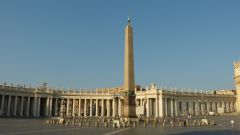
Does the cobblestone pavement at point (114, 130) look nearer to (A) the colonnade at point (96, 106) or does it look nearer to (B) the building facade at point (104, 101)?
(B) the building facade at point (104, 101)

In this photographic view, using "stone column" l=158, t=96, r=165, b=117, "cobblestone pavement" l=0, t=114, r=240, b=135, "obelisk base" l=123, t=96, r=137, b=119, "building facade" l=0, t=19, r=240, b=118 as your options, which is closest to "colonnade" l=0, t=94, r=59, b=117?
"building facade" l=0, t=19, r=240, b=118

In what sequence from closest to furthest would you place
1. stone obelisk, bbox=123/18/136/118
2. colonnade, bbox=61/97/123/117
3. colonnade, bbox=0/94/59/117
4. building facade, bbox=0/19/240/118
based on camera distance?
stone obelisk, bbox=123/18/136/118 → colonnade, bbox=0/94/59/117 → building facade, bbox=0/19/240/118 → colonnade, bbox=61/97/123/117

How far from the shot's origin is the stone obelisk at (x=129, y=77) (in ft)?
102

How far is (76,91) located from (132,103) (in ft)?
171

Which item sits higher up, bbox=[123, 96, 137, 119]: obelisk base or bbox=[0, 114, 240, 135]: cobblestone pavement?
bbox=[123, 96, 137, 119]: obelisk base

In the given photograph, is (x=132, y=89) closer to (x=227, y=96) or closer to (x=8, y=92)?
(x=8, y=92)

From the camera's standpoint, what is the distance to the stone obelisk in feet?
102

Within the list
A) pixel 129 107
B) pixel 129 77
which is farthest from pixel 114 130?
pixel 129 77

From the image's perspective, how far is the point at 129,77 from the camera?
31.1 meters

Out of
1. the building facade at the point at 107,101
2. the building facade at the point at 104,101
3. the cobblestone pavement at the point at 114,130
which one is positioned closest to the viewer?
the cobblestone pavement at the point at 114,130

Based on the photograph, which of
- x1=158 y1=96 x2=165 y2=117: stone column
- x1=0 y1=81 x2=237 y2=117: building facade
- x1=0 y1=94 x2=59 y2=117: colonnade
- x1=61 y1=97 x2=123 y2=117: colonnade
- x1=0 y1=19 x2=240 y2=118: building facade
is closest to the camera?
x1=0 y1=94 x2=59 y2=117: colonnade

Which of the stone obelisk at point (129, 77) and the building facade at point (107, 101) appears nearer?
the stone obelisk at point (129, 77)

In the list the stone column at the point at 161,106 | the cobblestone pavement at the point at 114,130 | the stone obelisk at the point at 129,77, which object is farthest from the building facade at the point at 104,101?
the cobblestone pavement at the point at 114,130

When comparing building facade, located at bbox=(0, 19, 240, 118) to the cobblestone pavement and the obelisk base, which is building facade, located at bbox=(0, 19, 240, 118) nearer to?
the obelisk base
